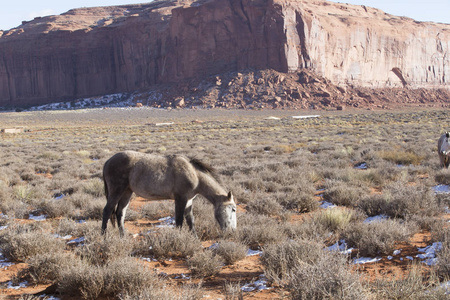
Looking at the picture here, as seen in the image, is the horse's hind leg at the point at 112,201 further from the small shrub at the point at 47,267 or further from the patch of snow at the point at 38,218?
the patch of snow at the point at 38,218

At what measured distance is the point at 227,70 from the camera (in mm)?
86375

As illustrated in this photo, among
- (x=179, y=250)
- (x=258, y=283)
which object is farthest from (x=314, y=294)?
(x=179, y=250)

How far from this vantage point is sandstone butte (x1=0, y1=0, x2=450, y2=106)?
84500 mm

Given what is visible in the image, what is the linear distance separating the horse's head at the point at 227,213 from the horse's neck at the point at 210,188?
13 cm

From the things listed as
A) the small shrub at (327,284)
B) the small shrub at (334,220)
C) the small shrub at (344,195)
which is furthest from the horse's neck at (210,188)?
the small shrub at (344,195)

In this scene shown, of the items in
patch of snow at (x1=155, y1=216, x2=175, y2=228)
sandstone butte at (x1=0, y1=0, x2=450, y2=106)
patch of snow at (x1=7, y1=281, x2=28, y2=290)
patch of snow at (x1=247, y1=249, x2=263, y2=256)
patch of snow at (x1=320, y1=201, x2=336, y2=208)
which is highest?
sandstone butte at (x1=0, y1=0, x2=450, y2=106)

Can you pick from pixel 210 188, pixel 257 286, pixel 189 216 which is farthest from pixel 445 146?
pixel 257 286

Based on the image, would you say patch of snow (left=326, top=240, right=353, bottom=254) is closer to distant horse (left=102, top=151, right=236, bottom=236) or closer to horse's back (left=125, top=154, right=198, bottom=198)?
distant horse (left=102, top=151, right=236, bottom=236)

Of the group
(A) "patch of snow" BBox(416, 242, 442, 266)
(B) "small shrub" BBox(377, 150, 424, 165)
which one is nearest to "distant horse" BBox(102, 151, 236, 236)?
(A) "patch of snow" BBox(416, 242, 442, 266)

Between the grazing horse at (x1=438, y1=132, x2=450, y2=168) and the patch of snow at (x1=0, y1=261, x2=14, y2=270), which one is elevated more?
the grazing horse at (x1=438, y1=132, x2=450, y2=168)

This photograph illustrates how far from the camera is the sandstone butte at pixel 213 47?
277ft

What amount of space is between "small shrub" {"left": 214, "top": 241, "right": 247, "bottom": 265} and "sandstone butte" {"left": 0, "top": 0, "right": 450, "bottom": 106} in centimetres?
7956

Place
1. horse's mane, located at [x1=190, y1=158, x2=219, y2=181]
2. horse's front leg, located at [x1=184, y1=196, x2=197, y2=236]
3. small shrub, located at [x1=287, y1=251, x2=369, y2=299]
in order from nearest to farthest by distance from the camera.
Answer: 1. small shrub, located at [x1=287, y1=251, x2=369, y2=299]
2. horse's front leg, located at [x1=184, y1=196, x2=197, y2=236]
3. horse's mane, located at [x1=190, y1=158, x2=219, y2=181]

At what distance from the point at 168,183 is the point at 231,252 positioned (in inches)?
58.9
